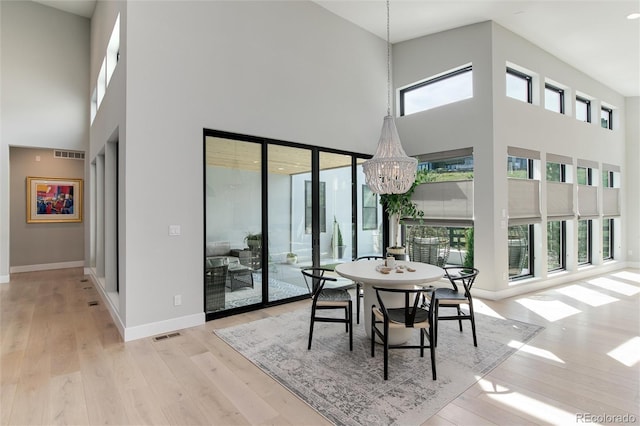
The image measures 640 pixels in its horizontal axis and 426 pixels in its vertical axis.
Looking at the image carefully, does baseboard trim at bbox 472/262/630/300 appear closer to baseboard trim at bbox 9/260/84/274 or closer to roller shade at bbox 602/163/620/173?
roller shade at bbox 602/163/620/173

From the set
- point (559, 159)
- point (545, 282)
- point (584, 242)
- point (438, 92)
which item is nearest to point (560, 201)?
point (559, 159)

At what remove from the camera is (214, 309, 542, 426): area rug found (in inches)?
88.7

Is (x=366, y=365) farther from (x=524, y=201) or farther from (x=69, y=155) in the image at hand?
A: (x=69, y=155)

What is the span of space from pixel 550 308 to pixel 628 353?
1.47 meters

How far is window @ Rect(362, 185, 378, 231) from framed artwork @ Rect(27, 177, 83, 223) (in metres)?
7.03

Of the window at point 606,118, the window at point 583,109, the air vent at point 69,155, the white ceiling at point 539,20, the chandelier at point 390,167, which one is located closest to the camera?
the chandelier at point 390,167

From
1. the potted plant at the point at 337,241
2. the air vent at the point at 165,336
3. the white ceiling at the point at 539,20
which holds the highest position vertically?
the white ceiling at the point at 539,20

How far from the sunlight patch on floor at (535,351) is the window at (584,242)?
5.16m

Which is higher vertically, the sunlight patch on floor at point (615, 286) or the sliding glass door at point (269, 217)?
the sliding glass door at point (269, 217)

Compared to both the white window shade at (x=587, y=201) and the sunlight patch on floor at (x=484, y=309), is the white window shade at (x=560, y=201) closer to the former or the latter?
the white window shade at (x=587, y=201)

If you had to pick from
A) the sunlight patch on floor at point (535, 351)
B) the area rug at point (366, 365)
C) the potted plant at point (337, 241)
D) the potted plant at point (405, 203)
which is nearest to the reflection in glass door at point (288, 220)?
the potted plant at point (337, 241)

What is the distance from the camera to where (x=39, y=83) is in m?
6.35

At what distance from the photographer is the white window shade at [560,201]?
19.7 feet

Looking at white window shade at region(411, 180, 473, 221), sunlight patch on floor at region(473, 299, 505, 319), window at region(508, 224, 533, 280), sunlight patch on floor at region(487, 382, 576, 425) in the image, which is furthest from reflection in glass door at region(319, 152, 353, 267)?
sunlight patch on floor at region(487, 382, 576, 425)
